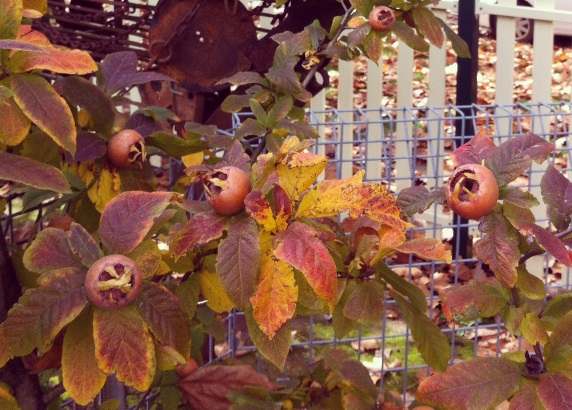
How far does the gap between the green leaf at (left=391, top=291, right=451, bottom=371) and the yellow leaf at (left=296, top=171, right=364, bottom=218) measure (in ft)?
0.67

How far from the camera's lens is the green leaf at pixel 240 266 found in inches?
30.5

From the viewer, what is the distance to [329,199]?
0.80 meters

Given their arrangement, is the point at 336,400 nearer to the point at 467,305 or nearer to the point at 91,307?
the point at 467,305

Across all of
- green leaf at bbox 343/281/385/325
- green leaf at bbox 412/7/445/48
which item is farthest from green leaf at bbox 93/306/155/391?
green leaf at bbox 412/7/445/48

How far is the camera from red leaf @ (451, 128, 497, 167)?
2.93ft

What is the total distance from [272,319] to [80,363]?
20 cm

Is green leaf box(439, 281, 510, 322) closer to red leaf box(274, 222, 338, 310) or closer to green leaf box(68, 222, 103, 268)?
red leaf box(274, 222, 338, 310)

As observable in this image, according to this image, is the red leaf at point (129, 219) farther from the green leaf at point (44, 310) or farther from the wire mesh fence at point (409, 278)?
the wire mesh fence at point (409, 278)

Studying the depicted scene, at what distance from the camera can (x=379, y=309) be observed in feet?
3.03

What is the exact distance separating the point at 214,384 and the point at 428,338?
31cm

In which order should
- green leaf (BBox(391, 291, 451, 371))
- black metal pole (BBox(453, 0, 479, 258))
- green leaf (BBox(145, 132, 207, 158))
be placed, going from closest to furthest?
green leaf (BBox(391, 291, 451, 371)) → green leaf (BBox(145, 132, 207, 158)) → black metal pole (BBox(453, 0, 479, 258))

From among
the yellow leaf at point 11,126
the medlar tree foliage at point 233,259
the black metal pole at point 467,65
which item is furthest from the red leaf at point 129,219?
the black metal pole at point 467,65

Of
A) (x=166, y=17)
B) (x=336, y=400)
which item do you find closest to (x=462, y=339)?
(x=166, y=17)

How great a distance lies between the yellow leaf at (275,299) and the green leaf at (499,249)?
0.20m
